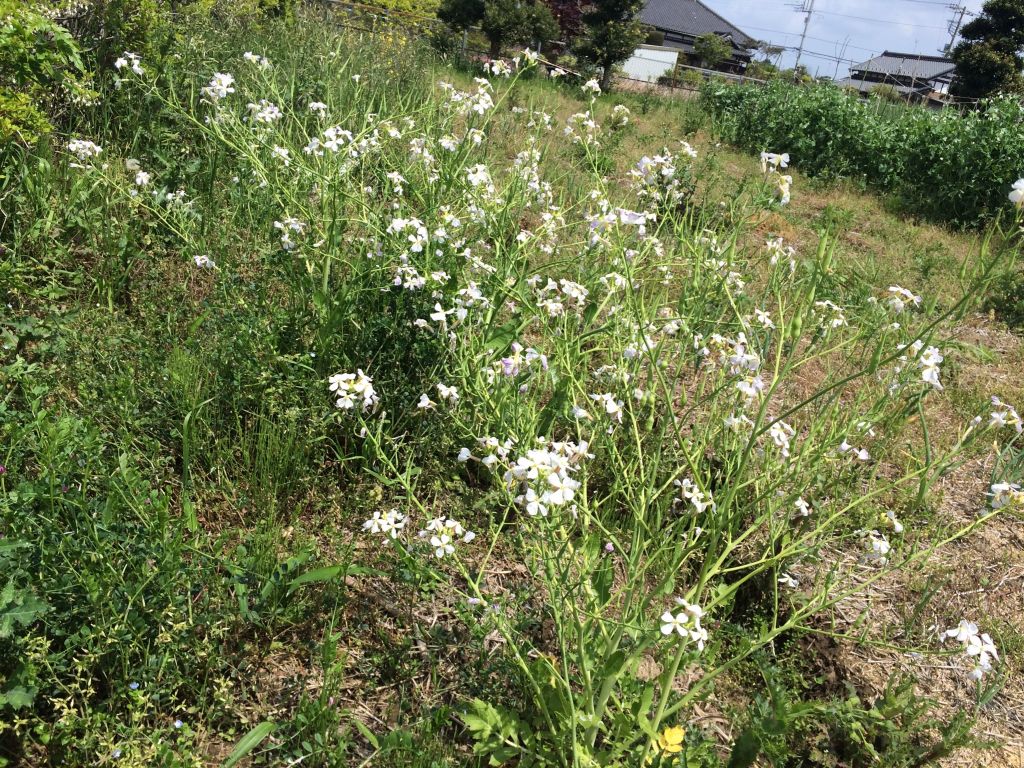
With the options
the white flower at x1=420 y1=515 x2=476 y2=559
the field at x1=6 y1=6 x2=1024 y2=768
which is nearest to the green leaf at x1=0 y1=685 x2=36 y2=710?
the field at x1=6 y1=6 x2=1024 y2=768

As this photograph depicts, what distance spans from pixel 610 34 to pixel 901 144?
32.4ft

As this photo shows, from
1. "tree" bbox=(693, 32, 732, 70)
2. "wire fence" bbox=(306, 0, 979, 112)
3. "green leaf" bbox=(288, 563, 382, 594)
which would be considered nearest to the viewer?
"green leaf" bbox=(288, 563, 382, 594)

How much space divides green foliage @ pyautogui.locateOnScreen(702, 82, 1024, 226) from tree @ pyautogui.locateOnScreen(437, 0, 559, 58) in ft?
23.8

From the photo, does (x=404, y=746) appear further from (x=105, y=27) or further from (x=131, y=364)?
(x=105, y=27)

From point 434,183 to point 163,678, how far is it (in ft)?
6.80

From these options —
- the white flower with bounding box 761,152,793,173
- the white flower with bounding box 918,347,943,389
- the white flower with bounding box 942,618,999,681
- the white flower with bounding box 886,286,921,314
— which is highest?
the white flower with bounding box 761,152,793,173

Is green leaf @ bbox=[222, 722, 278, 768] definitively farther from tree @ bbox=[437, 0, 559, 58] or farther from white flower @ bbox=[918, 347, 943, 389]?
tree @ bbox=[437, 0, 559, 58]

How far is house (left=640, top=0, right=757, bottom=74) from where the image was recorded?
167 feet

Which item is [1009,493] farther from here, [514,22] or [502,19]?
[514,22]

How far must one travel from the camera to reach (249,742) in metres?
1.53

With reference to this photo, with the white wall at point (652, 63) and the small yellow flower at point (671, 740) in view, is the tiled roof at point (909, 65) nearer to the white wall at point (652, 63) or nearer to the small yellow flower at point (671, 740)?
the white wall at point (652, 63)

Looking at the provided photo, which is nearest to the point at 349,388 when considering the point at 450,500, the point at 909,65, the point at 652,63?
the point at 450,500

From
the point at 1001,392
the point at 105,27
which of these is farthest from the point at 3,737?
the point at 1001,392

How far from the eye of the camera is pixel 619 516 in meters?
2.50
